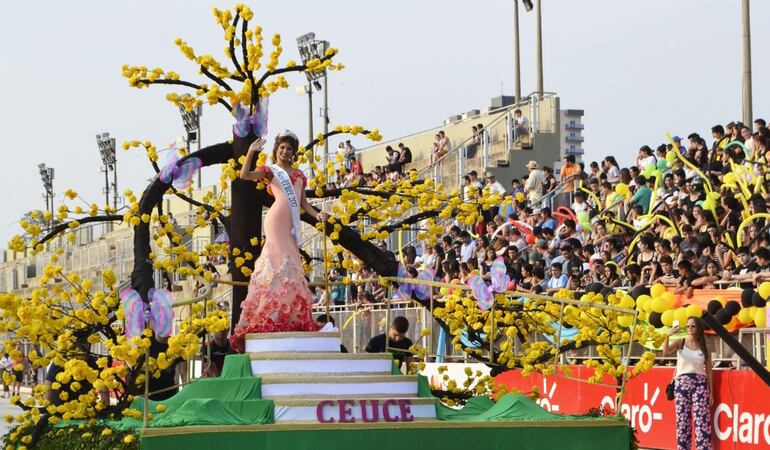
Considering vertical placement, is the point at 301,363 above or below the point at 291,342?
below

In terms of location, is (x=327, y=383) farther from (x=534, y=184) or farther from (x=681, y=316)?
(x=534, y=184)

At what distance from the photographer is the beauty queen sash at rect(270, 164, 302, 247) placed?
13477mm

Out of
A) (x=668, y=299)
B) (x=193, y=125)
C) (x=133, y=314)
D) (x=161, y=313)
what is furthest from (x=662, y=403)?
(x=193, y=125)

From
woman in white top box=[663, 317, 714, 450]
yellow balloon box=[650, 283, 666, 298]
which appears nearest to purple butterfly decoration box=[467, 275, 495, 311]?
woman in white top box=[663, 317, 714, 450]

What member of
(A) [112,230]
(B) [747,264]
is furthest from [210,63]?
(A) [112,230]

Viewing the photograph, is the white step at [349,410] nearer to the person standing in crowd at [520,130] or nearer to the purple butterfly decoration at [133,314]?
the purple butterfly decoration at [133,314]

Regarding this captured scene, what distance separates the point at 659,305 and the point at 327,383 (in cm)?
610

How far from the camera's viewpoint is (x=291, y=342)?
Answer: 41.6ft

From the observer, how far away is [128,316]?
11.6m

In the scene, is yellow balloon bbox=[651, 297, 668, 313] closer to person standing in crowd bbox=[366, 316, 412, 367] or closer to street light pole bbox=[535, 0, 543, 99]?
person standing in crowd bbox=[366, 316, 412, 367]

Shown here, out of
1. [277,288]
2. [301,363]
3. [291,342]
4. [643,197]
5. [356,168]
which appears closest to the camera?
[301,363]

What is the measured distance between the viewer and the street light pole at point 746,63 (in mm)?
26422

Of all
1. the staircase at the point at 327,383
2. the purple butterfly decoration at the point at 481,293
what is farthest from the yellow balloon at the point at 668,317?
the staircase at the point at 327,383

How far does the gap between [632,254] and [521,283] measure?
6.92 ft
